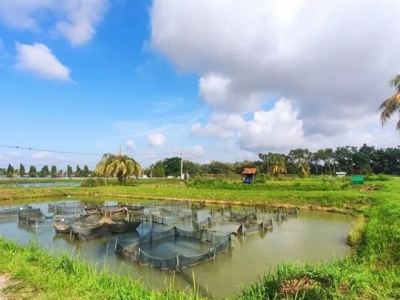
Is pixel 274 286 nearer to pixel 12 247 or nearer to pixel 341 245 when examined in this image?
pixel 12 247

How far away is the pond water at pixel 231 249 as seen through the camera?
7.73 meters

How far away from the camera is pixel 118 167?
3619 centimetres

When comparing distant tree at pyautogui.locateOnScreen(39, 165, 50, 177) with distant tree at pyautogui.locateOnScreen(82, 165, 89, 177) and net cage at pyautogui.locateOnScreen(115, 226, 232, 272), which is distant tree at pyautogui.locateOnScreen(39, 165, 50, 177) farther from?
net cage at pyautogui.locateOnScreen(115, 226, 232, 272)

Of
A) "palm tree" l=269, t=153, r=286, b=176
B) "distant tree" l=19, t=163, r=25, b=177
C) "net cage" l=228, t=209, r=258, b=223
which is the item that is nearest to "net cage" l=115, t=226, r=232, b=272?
"net cage" l=228, t=209, r=258, b=223

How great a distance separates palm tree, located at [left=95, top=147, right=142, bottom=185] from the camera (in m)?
36.2

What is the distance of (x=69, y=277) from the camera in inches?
211

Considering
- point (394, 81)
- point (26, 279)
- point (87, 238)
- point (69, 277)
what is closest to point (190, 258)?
point (69, 277)

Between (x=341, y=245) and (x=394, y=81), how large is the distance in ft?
36.5

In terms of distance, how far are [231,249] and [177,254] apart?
202 centimetres

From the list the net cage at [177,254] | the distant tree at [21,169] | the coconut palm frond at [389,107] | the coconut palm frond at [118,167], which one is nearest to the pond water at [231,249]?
the net cage at [177,254]

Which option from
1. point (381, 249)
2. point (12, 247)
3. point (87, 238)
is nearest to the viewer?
point (381, 249)

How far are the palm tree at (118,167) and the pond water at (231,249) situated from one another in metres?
18.3

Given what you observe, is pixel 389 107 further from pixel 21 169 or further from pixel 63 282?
pixel 21 169

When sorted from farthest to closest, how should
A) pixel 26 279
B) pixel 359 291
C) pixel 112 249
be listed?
pixel 112 249
pixel 26 279
pixel 359 291
